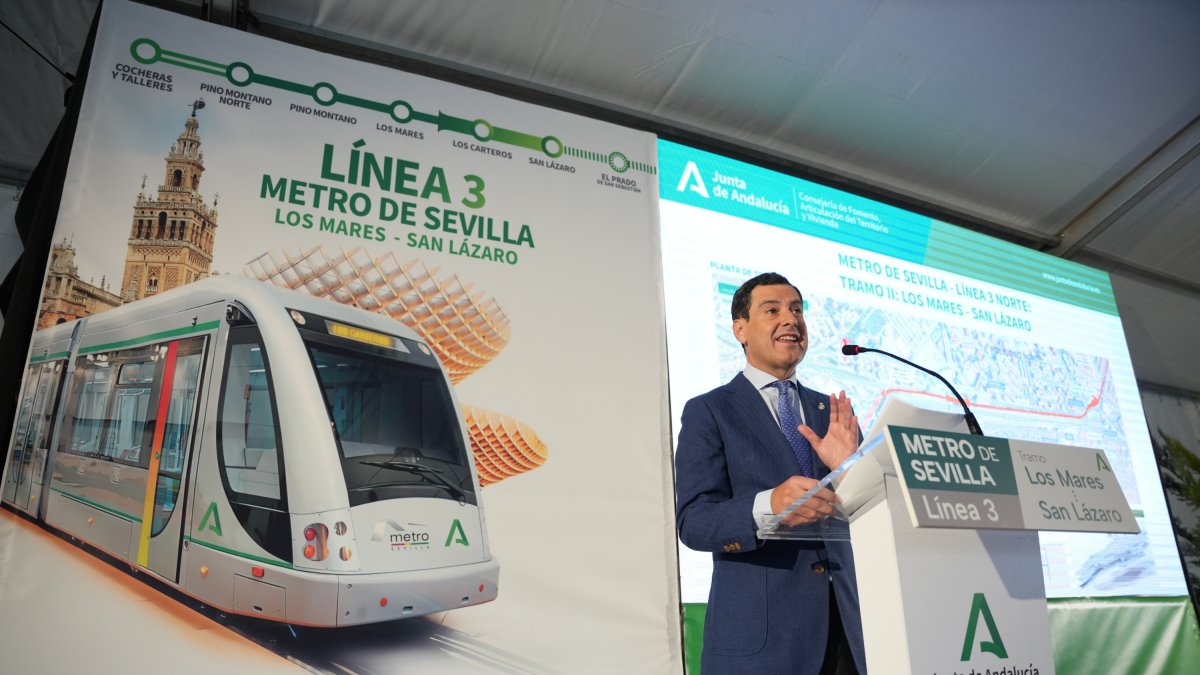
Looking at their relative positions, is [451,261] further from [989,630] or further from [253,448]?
[989,630]

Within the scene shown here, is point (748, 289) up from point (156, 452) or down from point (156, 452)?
up

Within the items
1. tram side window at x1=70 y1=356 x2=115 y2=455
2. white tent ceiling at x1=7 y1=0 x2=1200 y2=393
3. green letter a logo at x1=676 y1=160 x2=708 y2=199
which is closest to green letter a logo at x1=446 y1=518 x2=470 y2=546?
tram side window at x1=70 y1=356 x2=115 y2=455

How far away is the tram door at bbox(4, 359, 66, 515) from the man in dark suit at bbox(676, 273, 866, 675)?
1.76 metres

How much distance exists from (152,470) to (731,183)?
250 cm

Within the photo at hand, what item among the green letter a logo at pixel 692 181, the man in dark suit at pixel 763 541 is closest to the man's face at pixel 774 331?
the man in dark suit at pixel 763 541

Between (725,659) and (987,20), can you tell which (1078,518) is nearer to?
(725,659)

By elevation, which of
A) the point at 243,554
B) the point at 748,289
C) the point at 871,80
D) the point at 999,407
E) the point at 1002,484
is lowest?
the point at 243,554

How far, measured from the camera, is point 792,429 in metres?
2.25

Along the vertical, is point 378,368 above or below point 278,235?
below

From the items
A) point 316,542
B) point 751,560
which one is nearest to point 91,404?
point 316,542

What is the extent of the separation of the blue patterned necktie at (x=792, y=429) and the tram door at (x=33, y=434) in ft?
6.78

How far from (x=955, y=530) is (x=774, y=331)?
118 cm

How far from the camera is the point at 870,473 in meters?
1.33

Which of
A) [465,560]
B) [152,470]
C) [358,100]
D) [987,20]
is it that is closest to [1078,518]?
[465,560]
